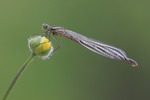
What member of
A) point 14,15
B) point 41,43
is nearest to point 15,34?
point 14,15

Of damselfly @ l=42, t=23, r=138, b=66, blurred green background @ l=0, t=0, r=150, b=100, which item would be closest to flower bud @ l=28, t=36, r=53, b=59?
damselfly @ l=42, t=23, r=138, b=66

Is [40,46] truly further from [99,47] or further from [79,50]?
[79,50]

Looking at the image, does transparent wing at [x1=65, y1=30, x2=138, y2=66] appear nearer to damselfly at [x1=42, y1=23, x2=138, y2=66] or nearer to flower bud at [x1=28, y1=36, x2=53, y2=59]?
damselfly at [x1=42, y1=23, x2=138, y2=66]

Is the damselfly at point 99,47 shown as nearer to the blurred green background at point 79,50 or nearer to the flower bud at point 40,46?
the flower bud at point 40,46

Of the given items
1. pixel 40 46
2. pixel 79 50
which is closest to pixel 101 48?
pixel 40 46

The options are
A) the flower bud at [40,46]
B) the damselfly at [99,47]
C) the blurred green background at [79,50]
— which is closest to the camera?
the damselfly at [99,47]

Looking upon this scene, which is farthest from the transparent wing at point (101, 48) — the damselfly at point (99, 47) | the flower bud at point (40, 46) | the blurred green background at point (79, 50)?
the blurred green background at point (79, 50)

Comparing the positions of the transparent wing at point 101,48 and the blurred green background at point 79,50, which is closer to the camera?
the transparent wing at point 101,48
